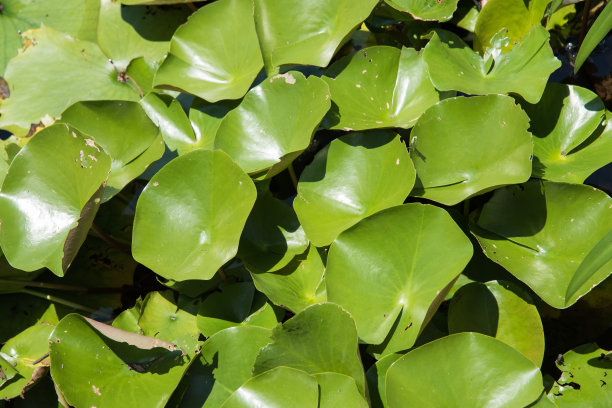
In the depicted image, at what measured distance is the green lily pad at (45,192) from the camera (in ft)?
4.37

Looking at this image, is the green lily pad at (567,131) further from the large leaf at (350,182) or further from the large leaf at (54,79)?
the large leaf at (54,79)

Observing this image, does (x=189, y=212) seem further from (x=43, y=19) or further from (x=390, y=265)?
(x=43, y=19)

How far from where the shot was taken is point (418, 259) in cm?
116

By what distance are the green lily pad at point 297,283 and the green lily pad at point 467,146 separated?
0.29 m

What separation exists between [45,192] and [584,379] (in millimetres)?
1316

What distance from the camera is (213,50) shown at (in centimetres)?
160

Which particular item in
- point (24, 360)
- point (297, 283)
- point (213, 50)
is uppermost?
point (213, 50)

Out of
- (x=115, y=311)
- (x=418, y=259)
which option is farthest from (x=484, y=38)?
(x=115, y=311)

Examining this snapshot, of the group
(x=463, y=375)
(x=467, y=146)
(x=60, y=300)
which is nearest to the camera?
(x=463, y=375)

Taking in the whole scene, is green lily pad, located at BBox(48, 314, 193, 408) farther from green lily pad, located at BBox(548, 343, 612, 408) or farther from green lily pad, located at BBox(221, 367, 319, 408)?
green lily pad, located at BBox(548, 343, 612, 408)

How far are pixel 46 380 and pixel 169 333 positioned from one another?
345mm

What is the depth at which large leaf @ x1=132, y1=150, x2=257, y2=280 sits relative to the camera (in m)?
1.26

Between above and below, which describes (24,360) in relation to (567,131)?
below

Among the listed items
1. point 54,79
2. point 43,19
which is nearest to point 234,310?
point 54,79
